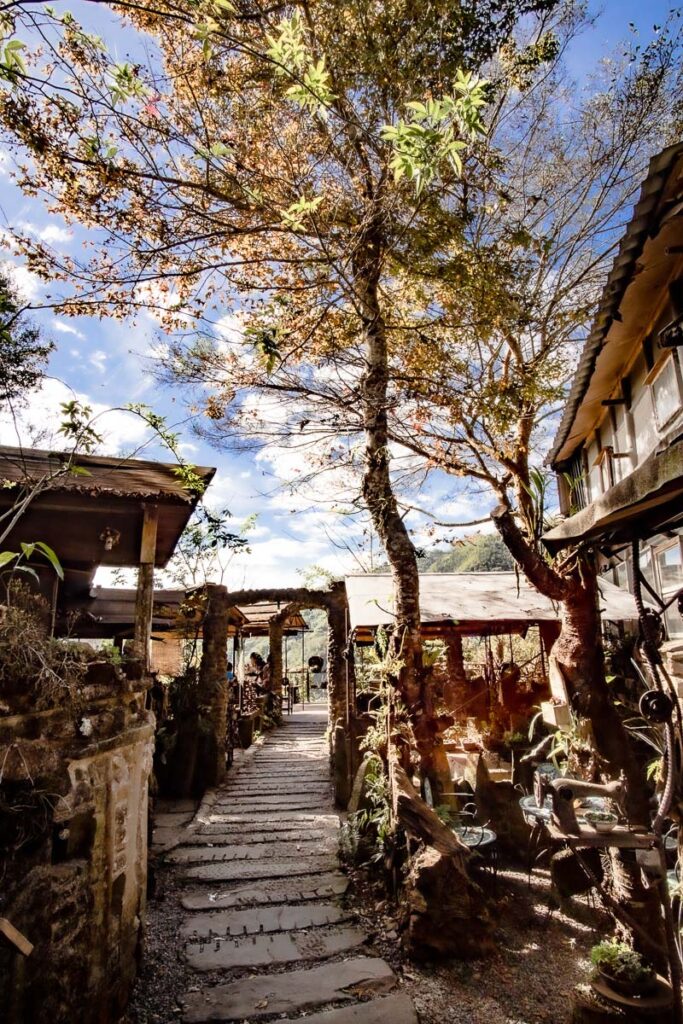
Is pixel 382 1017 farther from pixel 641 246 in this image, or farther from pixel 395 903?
pixel 641 246

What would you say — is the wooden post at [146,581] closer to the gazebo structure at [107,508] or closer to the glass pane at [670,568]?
the gazebo structure at [107,508]

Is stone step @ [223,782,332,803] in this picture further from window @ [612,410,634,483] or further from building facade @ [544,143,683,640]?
window @ [612,410,634,483]

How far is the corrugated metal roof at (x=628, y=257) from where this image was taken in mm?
4605

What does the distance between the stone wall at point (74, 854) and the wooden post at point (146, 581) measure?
67.1 inches

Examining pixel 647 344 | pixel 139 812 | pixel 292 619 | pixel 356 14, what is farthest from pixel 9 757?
pixel 292 619

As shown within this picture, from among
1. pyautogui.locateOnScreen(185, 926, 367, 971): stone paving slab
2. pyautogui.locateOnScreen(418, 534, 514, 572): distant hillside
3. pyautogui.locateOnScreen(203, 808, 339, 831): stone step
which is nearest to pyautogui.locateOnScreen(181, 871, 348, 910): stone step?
pyautogui.locateOnScreen(185, 926, 367, 971): stone paving slab

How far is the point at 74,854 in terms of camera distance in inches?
152

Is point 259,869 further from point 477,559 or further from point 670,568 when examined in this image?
point 477,559

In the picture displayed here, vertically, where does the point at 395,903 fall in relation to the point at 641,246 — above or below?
below

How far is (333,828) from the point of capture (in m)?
8.45

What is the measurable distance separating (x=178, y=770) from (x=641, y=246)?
1042 centimetres

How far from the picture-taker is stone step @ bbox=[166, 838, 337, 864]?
24.0 ft

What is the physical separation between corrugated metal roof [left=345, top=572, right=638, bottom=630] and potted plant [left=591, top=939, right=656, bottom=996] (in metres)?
4.80

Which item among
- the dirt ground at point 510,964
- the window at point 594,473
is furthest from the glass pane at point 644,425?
the dirt ground at point 510,964
